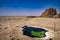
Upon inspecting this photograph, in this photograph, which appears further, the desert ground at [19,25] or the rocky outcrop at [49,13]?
the rocky outcrop at [49,13]

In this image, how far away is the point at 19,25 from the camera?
2854 mm

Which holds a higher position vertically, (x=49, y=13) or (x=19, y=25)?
(x=49, y=13)

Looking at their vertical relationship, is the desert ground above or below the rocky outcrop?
below

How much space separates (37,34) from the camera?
2.81 metres

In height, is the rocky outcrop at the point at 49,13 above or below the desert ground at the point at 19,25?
above

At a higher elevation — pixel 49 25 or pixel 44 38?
pixel 49 25

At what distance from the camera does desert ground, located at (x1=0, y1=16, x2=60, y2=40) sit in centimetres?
273

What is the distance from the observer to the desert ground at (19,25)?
273 centimetres

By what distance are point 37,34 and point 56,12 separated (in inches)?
25.2

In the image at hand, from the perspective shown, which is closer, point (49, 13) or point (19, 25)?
point (19, 25)

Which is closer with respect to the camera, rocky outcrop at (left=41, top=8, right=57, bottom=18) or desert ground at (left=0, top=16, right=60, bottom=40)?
desert ground at (left=0, top=16, right=60, bottom=40)

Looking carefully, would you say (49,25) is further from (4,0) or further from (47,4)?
(4,0)

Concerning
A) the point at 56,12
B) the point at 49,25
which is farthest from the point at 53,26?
the point at 56,12

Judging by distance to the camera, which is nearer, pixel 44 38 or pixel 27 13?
pixel 44 38
